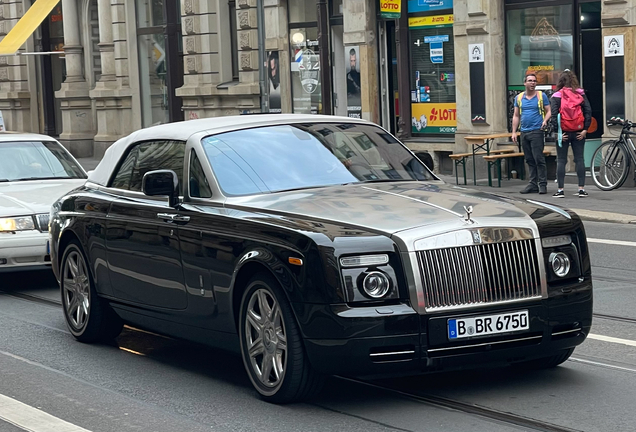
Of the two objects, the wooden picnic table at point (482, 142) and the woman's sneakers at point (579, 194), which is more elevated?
the wooden picnic table at point (482, 142)

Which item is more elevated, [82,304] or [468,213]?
[468,213]

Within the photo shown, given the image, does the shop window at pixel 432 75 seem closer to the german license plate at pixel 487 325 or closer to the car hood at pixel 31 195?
the car hood at pixel 31 195

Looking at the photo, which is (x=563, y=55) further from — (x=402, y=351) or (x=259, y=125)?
(x=402, y=351)

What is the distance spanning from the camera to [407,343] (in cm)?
591

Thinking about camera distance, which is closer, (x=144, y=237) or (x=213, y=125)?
(x=144, y=237)

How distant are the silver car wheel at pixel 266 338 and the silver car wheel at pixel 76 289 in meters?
2.26

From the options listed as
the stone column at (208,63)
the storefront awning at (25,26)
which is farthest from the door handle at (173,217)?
the storefront awning at (25,26)

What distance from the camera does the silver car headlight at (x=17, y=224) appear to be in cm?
1100

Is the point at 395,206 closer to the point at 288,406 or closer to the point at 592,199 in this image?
the point at 288,406

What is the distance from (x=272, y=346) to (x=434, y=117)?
17.3m

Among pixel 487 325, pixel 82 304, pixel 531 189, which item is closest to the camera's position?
pixel 487 325

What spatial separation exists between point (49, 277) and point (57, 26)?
25.5 m

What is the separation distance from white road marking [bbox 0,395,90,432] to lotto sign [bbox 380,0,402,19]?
17.3 m

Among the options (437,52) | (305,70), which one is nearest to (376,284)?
(437,52)
